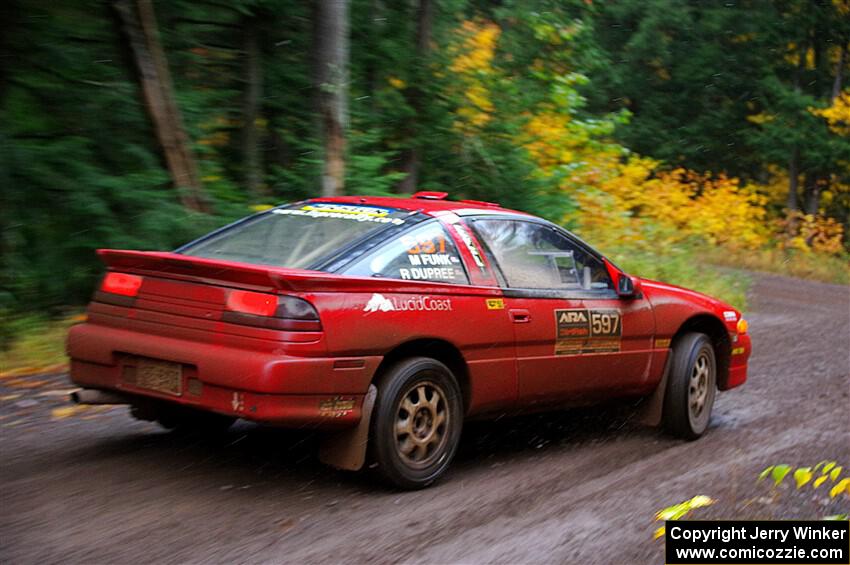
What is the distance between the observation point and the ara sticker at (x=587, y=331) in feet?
21.0

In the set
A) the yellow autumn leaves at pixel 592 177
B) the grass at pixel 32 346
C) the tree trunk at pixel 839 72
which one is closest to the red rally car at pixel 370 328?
the grass at pixel 32 346

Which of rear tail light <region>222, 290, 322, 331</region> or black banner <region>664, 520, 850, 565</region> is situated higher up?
rear tail light <region>222, 290, 322, 331</region>

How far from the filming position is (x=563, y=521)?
506cm

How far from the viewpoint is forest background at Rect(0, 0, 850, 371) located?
32.6 ft

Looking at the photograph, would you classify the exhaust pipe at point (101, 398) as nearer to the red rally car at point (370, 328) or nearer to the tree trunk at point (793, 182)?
the red rally car at point (370, 328)

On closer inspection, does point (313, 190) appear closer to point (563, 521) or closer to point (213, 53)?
point (213, 53)

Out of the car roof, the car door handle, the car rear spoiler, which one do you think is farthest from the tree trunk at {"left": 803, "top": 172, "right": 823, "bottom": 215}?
the car rear spoiler

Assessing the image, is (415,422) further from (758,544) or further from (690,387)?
(690,387)

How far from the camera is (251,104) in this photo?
12836 mm

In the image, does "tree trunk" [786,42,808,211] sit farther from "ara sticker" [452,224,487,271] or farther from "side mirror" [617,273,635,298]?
"ara sticker" [452,224,487,271]

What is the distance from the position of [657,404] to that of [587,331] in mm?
1115

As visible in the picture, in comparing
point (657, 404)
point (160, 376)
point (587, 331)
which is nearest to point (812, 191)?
point (657, 404)

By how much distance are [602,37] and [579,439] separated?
3725cm

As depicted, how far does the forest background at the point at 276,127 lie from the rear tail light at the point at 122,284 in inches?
131
